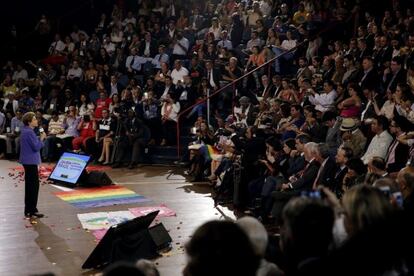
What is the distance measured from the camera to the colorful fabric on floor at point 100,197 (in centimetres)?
938

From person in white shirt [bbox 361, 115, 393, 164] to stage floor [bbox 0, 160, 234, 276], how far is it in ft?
6.51

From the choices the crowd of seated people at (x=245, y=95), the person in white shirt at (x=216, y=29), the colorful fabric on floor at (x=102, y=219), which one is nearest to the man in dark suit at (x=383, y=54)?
the crowd of seated people at (x=245, y=95)

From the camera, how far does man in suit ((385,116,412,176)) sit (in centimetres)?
779

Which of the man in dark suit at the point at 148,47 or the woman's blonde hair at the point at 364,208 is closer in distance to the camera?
the woman's blonde hair at the point at 364,208

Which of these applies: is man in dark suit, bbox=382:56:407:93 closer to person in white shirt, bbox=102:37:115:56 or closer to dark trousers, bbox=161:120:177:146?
dark trousers, bbox=161:120:177:146

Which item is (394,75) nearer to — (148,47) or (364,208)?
(364,208)

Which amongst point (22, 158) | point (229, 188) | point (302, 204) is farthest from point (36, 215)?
point (302, 204)

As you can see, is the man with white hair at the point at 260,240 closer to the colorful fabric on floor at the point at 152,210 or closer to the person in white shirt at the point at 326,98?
the colorful fabric on floor at the point at 152,210

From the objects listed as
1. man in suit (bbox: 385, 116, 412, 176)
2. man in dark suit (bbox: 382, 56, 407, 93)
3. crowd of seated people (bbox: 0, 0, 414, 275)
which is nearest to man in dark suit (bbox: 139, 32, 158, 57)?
crowd of seated people (bbox: 0, 0, 414, 275)

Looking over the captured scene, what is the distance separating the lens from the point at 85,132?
14266mm

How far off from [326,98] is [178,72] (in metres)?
4.71

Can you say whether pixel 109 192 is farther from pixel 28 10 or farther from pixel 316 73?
pixel 28 10

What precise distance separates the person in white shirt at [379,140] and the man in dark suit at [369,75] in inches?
91.3

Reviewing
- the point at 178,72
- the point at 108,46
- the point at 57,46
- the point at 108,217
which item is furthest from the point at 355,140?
the point at 57,46
